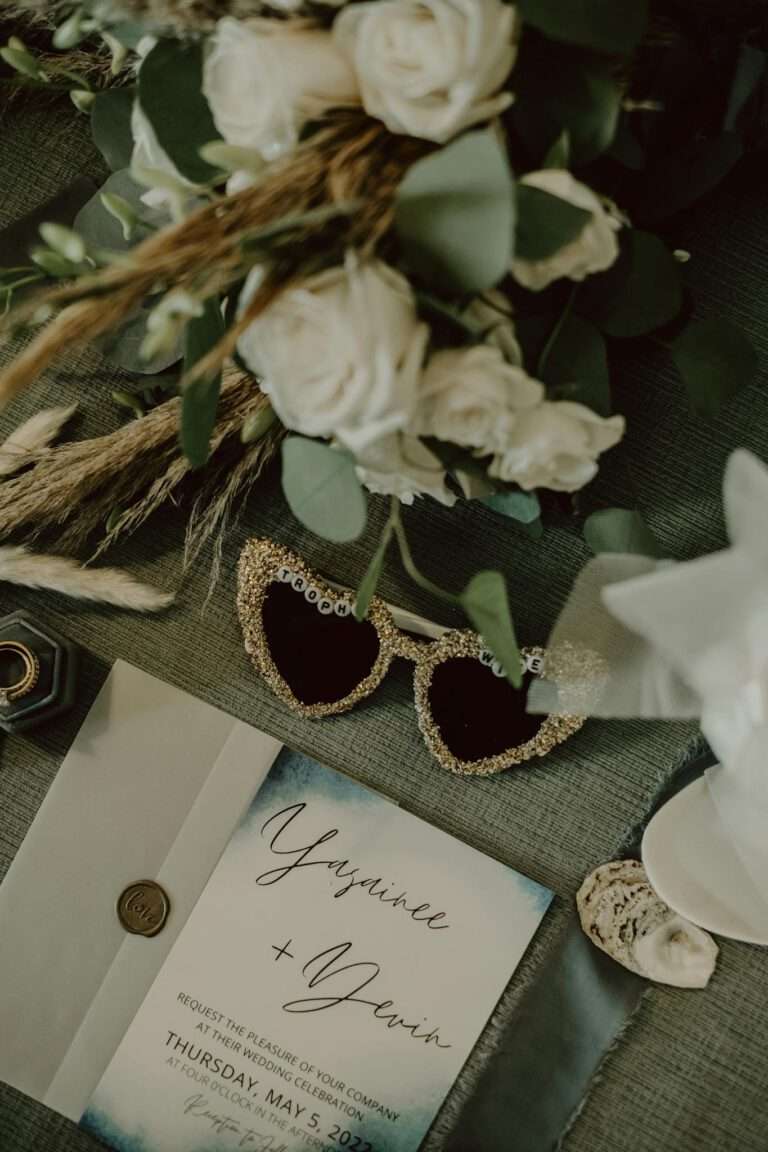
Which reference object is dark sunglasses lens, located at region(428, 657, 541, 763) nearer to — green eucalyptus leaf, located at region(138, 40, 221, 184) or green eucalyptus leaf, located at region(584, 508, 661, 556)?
green eucalyptus leaf, located at region(584, 508, 661, 556)

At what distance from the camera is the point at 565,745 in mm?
686

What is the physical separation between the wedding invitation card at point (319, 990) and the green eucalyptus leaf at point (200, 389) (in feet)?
0.90

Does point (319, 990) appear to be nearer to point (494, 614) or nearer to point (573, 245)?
point (494, 614)

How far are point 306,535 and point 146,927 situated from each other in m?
0.30

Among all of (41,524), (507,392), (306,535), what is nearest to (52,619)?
(41,524)

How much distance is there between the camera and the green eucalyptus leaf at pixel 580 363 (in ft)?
1.65

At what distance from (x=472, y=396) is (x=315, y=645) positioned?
12.1 inches

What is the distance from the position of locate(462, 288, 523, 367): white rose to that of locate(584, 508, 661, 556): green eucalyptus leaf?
0.62ft

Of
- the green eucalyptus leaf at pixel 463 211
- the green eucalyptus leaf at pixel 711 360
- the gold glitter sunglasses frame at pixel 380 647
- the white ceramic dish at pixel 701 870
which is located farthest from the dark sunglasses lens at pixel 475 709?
the green eucalyptus leaf at pixel 463 211

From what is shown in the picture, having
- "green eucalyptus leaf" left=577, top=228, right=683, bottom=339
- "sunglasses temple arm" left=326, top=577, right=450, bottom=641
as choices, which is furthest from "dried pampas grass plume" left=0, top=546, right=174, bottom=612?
"green eucalyptus leaf" left=577, top=228, right=683, bottom=339

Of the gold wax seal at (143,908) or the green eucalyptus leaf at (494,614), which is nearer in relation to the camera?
the green eucalyptus leaf at (494,614)

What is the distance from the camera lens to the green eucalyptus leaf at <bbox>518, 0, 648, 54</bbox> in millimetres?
406

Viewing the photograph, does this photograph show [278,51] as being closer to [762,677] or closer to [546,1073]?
[762,677]

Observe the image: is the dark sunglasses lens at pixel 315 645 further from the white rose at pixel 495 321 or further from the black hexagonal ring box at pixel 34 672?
the white rose at pixel 495 321
